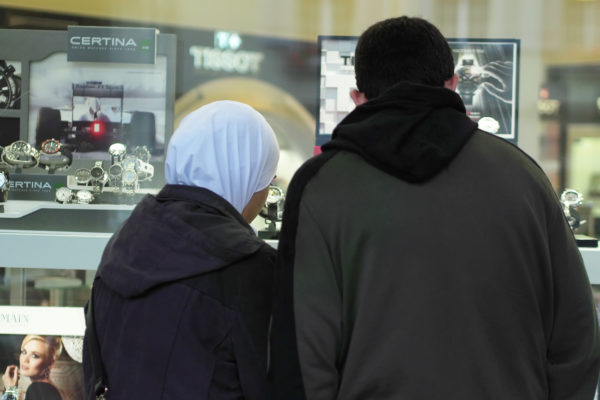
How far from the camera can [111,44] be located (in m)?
3.08

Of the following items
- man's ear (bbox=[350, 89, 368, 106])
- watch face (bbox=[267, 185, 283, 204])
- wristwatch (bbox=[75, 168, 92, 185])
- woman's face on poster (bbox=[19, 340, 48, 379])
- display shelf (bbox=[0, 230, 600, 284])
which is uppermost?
man's ear (bbox=[350, 89, 368, 106])

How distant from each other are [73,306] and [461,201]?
6.11ft

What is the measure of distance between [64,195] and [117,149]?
0.90 feet

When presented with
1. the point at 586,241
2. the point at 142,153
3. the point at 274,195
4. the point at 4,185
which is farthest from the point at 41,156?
the point at 586,241

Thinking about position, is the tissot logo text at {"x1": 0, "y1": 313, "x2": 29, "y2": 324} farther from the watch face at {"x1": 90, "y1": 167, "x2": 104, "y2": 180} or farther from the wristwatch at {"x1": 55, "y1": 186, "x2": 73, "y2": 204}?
the watch face at {"x1": 90, "y1": 167, "x2": 104, "y2": 180}

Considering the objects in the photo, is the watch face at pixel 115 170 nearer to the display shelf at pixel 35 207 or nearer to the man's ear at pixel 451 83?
the display shelf at pixel 35 207


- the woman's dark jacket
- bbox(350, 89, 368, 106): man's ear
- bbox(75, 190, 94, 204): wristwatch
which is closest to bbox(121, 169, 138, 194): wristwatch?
bbox(75, 190, 94, 204): wristwatch

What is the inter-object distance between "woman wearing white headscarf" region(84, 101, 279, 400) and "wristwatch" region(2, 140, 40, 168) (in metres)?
1.54

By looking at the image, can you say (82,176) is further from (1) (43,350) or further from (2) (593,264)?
(2) (593,264)

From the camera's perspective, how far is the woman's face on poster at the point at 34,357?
285cm

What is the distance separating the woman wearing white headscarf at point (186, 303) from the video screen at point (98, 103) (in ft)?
4.90

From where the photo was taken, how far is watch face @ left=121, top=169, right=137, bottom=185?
2.98 metres

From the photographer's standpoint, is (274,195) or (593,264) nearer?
(593,264)

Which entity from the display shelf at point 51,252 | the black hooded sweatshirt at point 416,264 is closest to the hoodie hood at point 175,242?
the black hooded sweatshirt at point 416,264
